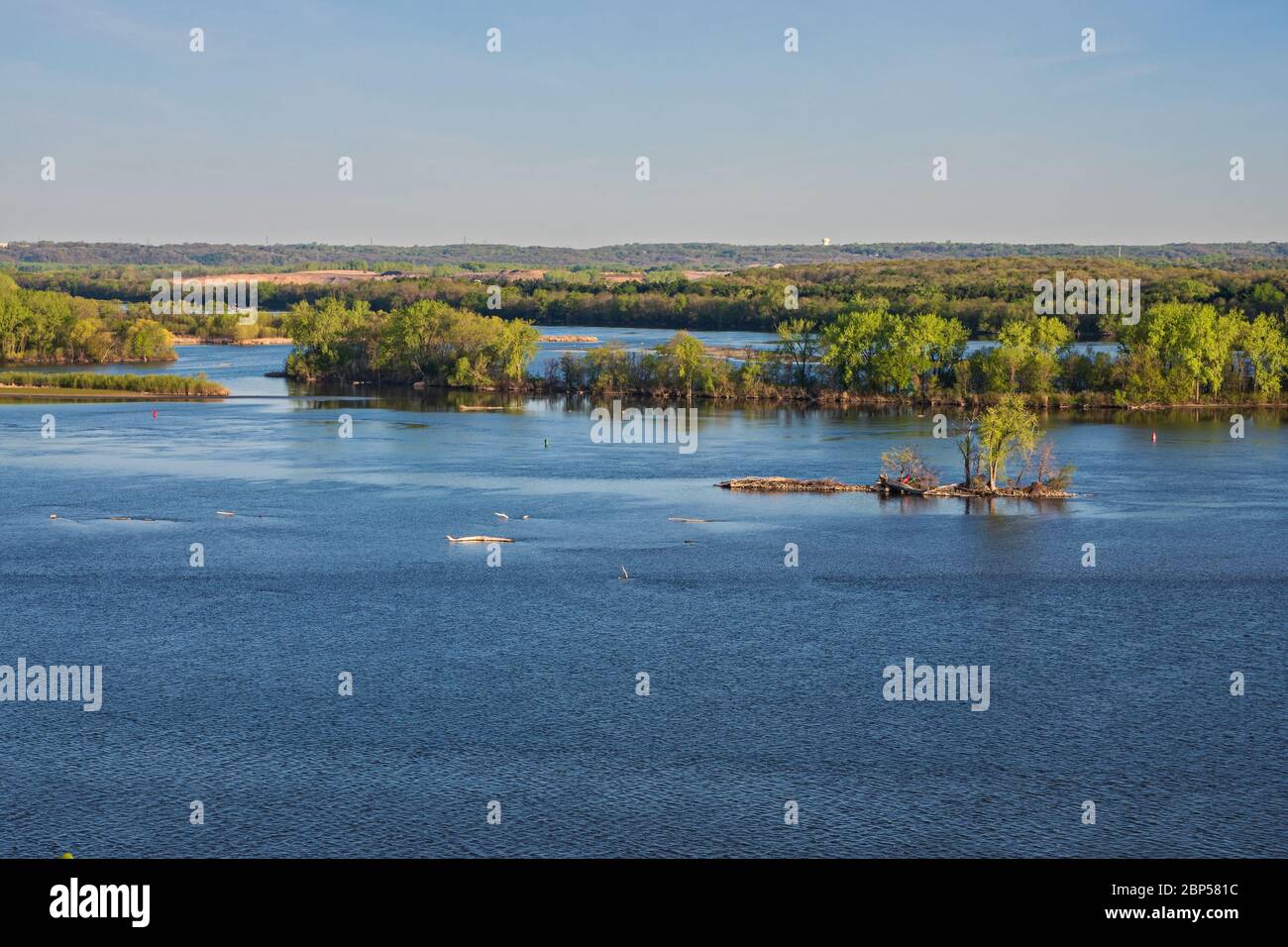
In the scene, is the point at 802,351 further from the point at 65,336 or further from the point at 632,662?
the point at 632,662

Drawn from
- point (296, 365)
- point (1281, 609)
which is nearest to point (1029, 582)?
point (1281, 609)

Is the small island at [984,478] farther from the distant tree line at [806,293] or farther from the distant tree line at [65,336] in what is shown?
the distant tree line at [65,336]
